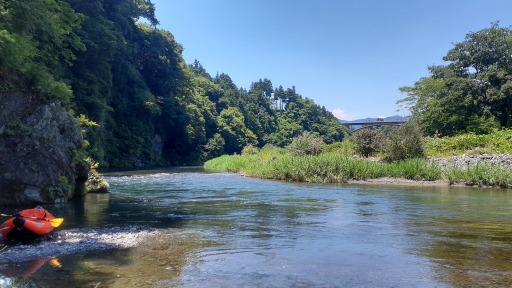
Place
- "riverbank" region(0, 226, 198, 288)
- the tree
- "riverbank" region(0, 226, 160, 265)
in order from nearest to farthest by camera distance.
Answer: "riverbank" region(0, 226, 198, 288), "riverbank" region(0, 226, 160, 265), the tree

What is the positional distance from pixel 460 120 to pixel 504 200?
2274 centimetres

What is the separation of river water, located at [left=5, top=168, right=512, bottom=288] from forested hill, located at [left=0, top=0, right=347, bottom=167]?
19.0 ft

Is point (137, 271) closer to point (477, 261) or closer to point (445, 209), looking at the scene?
point (477, 261)

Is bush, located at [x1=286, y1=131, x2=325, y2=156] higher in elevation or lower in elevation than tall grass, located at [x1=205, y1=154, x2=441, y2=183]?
higher

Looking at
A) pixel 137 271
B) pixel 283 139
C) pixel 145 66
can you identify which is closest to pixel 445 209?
pixel 137 271

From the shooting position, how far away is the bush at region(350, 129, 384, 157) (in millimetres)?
24547

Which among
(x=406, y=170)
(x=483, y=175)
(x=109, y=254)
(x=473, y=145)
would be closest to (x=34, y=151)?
(x=109, y=254)

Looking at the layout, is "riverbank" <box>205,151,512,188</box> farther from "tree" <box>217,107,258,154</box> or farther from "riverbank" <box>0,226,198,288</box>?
"tree" <box>217,107,258,154</box>

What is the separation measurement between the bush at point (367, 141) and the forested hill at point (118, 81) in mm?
17636

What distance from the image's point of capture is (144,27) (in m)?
50.6

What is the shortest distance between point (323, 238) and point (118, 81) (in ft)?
132

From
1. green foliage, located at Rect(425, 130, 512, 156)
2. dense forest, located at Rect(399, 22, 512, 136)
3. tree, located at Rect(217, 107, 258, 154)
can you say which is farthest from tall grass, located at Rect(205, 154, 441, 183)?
tree, located at Rect(217, 107, 258, 154)

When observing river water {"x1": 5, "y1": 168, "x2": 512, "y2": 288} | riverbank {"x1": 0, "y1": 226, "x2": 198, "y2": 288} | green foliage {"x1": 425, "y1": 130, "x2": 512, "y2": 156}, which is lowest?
river water {"x1": 5, "y1": 168, "x2": 512, "y2": 288}

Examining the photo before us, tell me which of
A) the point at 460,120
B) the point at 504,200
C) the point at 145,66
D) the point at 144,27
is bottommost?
the point at 504,200
